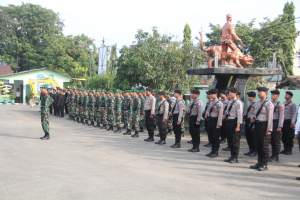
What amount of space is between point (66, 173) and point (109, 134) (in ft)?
28.0

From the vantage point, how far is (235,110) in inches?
459

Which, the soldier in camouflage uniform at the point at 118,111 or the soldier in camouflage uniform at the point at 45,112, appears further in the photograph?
the soldier in camouflage uniform at the point at 118,111

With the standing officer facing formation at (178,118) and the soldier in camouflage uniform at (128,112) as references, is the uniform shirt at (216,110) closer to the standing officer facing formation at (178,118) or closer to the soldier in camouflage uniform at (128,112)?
the standing officer facing formation at (178,118)

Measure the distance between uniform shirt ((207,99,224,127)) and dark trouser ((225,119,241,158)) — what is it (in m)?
0.52

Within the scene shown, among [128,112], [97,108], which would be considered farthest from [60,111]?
[128,112]

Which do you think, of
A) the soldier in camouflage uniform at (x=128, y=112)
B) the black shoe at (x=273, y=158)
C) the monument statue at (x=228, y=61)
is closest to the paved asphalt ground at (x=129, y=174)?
the black shoe at (x=273, y=158)

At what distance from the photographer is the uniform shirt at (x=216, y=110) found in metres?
12.3

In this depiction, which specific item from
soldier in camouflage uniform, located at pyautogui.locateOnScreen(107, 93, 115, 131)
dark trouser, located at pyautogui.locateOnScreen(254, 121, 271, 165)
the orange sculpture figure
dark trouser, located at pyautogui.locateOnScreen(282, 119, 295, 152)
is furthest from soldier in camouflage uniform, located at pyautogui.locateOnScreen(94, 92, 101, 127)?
dark trouser, located at pyautogui.locateOnScreen(254, 121, 271, 165)

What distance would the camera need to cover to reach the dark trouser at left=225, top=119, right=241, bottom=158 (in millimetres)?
11477

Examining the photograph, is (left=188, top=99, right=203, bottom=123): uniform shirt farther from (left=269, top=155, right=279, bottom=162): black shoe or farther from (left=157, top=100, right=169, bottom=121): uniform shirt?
(left=269, top=155, right=279, bottom=162): black shoe

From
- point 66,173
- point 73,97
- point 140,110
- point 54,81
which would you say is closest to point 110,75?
point 54,81

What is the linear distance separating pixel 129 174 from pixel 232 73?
8.88 metres

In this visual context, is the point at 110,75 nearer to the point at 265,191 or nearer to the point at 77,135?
the point at 77,135

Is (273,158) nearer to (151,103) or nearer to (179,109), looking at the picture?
(179,109)
